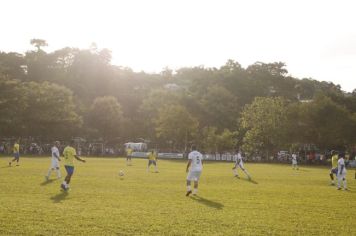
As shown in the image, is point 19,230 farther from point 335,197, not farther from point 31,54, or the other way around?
point 31,54

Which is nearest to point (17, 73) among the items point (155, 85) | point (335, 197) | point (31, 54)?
point (31, 54)

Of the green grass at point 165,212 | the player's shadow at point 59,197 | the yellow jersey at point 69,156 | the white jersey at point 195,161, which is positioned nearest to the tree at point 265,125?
the green grass at point 165,212

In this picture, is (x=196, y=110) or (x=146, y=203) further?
(x=196, y=110)

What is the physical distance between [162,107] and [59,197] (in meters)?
67.1

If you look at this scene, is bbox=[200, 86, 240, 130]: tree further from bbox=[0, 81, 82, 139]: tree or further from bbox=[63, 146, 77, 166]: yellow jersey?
bbox=[63, 146, 77, 166]: yellow jersey

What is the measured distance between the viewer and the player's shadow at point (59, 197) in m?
17.2

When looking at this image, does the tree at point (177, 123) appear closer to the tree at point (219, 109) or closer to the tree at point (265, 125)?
the tree at point (219, 109)

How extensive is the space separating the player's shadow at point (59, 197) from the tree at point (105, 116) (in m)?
64.6

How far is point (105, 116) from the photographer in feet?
274

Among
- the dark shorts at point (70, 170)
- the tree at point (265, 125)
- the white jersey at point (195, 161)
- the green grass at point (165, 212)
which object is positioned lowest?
the green grass at point (165, 212)

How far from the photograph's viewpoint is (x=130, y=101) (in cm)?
9700

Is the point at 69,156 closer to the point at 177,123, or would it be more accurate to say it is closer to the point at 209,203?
the point at 209,203

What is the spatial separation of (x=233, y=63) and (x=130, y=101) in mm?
25237

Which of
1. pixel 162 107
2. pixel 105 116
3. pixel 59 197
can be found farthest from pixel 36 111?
pixel 59 197
